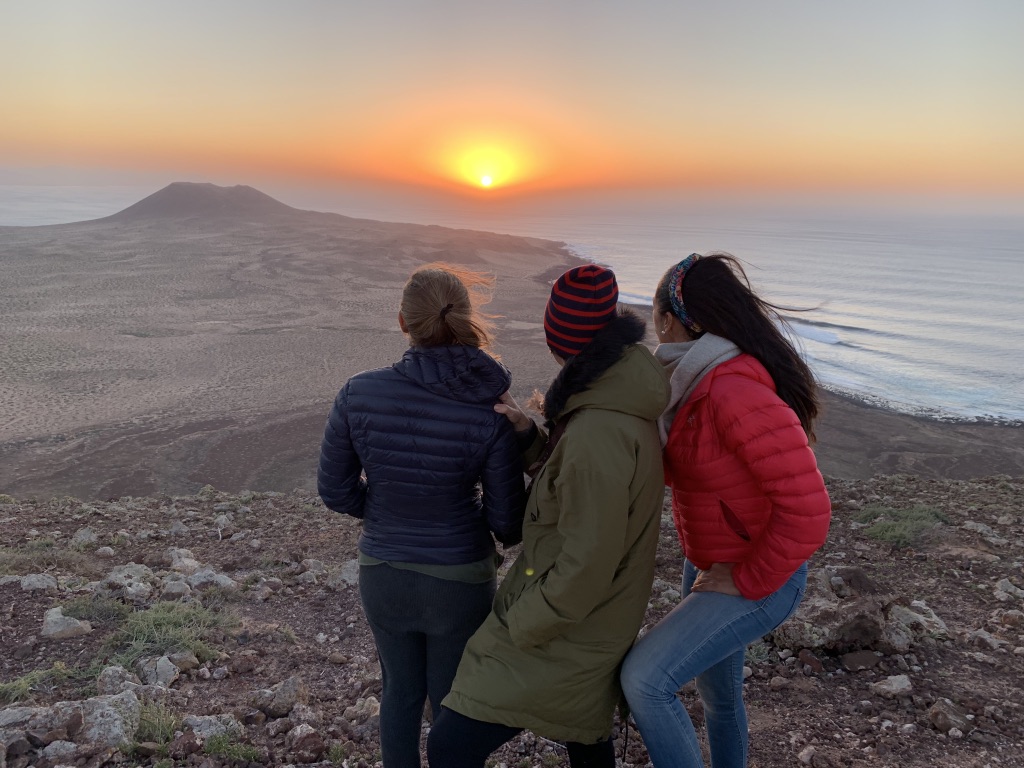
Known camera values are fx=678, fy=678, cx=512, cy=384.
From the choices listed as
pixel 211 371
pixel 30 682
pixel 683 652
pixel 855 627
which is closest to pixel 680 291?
pixel 683 652

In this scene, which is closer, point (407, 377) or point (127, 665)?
point (407, 377)

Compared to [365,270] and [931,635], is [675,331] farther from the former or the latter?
[365,270]

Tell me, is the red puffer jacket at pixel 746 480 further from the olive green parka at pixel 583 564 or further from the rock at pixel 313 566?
the rock at pixel 313 566

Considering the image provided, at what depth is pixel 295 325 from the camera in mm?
27062

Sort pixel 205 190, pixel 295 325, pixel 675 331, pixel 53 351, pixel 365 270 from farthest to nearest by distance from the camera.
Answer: pixel 205 190 → pixel 365 270 → pixel 295 325 → pixel 53 351 → pixel 675 331

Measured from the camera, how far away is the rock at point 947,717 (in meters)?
3.05

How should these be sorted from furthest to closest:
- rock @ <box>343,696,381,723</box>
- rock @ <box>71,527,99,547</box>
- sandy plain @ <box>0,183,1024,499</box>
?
sandy plain @ <box>0,183,1024,499</box> → rock @ <box>71,527,99,547</box> → rock @ <box>343,696,381,723</box>

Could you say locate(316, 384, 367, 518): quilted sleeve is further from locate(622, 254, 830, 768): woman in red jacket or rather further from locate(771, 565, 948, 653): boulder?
locate(771, 565, 948, 653): boulder

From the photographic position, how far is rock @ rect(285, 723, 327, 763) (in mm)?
2934

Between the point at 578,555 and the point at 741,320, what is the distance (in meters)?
0.85

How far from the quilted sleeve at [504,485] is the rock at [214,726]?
1.82 metres

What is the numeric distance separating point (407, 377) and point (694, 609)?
1083mm

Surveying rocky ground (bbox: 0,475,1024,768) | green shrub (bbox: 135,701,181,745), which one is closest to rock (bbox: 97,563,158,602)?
rocky ground (bbox: 0,475,1024,768)

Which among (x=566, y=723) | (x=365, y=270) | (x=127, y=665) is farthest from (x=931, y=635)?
(x=365, y=270)
